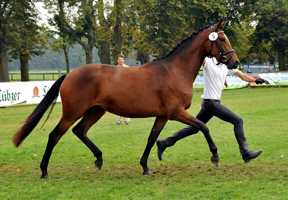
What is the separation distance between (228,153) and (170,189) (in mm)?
2515

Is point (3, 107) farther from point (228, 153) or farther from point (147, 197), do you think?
point (147, 197)

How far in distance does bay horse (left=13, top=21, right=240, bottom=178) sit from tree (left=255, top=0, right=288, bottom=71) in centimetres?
3181

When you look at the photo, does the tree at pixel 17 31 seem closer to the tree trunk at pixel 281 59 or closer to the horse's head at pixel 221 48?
the tree trunk at pixel 281 59

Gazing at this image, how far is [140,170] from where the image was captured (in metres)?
5.99

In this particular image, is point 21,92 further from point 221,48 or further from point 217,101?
point 221,48

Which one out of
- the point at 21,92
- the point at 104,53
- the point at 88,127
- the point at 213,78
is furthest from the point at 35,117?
the point at 104,53

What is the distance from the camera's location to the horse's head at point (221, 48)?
5.50 metres

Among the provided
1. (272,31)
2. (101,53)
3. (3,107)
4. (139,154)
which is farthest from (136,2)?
(139,154)

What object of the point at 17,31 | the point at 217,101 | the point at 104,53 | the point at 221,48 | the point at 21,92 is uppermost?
the point at 221,48

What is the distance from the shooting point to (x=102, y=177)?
5.60 metres

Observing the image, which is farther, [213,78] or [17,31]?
[17,31]

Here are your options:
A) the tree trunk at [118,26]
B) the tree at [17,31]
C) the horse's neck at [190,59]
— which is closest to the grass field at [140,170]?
the horse's neck at [190,59]

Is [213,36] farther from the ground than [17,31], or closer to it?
farther from the ground

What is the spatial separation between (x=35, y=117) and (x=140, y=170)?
1963 mm
